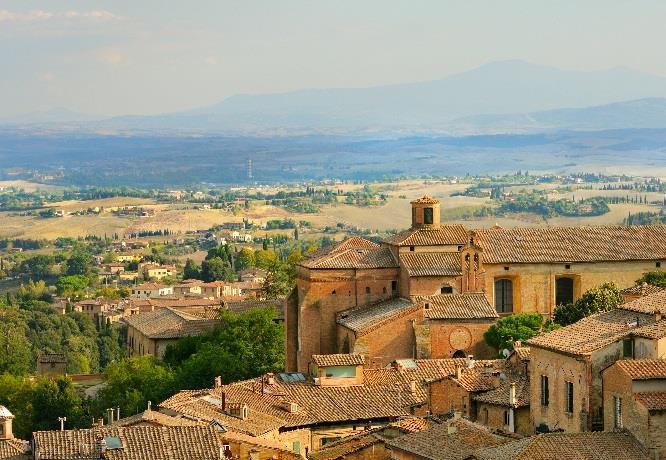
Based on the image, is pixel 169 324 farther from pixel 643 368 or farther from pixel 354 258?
pixel 643 368

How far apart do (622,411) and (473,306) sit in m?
19.7

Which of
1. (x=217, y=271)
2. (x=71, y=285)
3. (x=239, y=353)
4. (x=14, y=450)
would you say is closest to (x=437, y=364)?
(x=239, y=353)

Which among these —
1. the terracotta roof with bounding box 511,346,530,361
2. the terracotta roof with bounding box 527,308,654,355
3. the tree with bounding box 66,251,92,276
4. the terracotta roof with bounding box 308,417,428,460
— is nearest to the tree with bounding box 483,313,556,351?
the terracotta roof with bounding box 511,346,530,361

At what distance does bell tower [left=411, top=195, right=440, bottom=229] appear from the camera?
57156 mm

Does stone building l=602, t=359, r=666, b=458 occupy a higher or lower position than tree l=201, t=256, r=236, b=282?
higher

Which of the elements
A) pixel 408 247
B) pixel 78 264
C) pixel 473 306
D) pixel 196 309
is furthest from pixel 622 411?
pixel 78 264

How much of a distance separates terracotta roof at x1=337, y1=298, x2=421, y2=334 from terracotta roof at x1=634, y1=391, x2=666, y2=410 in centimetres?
2021

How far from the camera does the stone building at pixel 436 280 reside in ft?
171

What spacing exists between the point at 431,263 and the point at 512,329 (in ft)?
17.0

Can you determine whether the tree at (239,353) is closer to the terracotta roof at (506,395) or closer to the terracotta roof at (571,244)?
the terracotta roof at (571,244)

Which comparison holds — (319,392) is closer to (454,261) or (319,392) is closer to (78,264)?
(454,261)

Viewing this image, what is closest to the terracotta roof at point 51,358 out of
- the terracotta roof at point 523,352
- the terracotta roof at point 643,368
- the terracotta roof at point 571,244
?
the terracotta roof at point 571,244

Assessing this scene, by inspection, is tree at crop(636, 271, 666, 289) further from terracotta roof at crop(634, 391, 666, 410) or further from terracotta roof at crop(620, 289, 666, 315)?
terracotta roof at crop(634, 391, 666, 410)

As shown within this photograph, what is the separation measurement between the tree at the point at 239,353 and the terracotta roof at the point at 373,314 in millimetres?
3433
